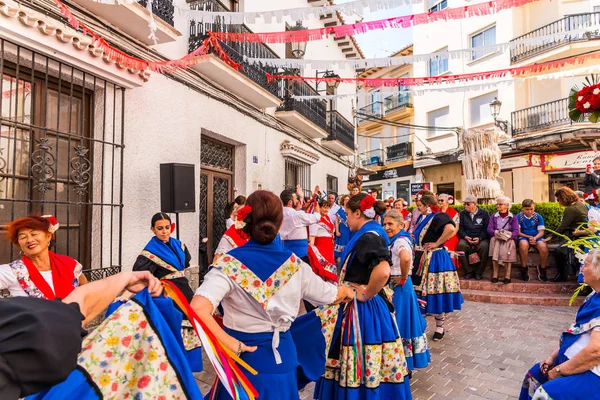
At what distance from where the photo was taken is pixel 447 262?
17.9 feet

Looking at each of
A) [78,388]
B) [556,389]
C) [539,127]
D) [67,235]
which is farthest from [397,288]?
[539,127]

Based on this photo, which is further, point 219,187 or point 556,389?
point 219,187

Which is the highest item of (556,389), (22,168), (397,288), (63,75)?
(63,75)

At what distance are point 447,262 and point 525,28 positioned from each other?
17.8 meters

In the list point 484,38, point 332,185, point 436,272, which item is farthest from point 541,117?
point 436,272

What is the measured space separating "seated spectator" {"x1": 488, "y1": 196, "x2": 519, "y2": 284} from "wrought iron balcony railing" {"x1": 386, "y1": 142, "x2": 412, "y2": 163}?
57.1 ft

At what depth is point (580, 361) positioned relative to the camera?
85.0 inches

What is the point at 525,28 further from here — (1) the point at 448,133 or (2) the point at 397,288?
(2) the point at 397,288

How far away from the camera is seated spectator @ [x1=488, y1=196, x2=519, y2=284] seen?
7656 mm

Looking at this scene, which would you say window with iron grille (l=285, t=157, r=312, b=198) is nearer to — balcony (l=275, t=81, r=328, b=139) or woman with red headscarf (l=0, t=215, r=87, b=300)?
balcony (l=275, t=81, r=328, b=139)

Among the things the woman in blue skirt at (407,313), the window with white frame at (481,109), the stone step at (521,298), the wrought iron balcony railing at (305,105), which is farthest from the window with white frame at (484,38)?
the woman in blue skirt at (407,313)

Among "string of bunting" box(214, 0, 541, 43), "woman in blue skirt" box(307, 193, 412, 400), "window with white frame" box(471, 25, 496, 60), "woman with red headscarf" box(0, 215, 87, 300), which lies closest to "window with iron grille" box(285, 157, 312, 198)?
"string of bunting" box(214, 0, 541, 43)

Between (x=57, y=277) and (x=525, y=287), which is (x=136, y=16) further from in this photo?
(x=525, y=287)

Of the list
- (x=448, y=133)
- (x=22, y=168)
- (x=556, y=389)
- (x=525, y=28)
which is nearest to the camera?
(x=556, y=389)
